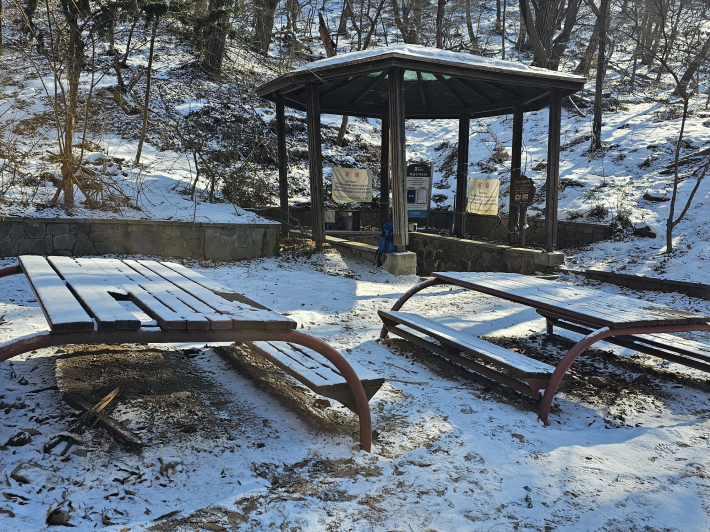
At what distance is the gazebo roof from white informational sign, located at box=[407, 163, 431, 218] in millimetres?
1298

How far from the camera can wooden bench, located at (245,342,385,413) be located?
282 centimetres

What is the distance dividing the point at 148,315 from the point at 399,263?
5960 mm

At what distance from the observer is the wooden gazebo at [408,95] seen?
8.02m

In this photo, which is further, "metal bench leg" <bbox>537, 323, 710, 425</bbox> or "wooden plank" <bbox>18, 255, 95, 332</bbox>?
"metal bench leg" <bbox>537, 323, 710, 425</bbox>

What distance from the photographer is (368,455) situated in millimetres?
2824

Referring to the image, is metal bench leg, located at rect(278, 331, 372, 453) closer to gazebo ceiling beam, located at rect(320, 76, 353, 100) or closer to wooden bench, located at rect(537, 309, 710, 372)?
wooden bench, located at rect(537, 309, 710, 372)

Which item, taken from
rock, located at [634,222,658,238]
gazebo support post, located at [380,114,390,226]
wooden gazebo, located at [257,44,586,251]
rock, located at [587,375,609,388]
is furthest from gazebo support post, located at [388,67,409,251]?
rock, located at [634,222,658,238]

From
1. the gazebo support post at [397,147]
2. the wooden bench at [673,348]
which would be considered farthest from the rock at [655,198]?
the wooden bench at [673,348]

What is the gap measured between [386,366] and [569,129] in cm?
1498

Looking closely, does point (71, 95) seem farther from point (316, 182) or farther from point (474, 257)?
point (474, 257)

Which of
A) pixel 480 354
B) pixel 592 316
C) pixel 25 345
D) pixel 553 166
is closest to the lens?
pixel 25 345

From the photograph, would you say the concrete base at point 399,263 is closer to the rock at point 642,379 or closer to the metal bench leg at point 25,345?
the rock at point 642,379

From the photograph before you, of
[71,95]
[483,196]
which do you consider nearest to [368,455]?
[71,95]

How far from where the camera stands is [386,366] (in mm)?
4348
